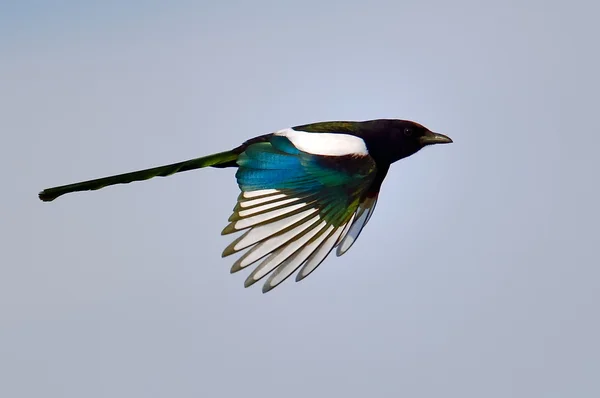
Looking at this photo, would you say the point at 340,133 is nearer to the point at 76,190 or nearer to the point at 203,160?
the point at 203,160

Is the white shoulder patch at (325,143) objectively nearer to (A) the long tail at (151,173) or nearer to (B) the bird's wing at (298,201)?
(B) the bird's wing at (298,201)

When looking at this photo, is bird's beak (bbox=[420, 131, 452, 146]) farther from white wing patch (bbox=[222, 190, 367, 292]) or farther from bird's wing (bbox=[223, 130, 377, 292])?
white wing patch (bbox=[222, 190, 367, 292])

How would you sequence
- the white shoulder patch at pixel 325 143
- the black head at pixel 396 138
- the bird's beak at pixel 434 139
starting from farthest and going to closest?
the bird's beak at pixel 434 139 < the black head at pixel 396 138 < the white shoulder patch at pixel 325 143

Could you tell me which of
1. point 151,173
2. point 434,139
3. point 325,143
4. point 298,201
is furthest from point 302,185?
point 434,139

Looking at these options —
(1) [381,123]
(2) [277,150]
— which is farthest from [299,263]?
(1) [381,123]

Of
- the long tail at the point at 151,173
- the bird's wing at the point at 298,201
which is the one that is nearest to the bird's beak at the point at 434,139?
the bird's wing at the point at 298,201

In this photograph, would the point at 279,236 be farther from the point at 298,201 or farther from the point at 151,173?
the point at 151,173

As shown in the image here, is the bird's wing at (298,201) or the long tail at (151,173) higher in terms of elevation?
the long tail at (151,173)
